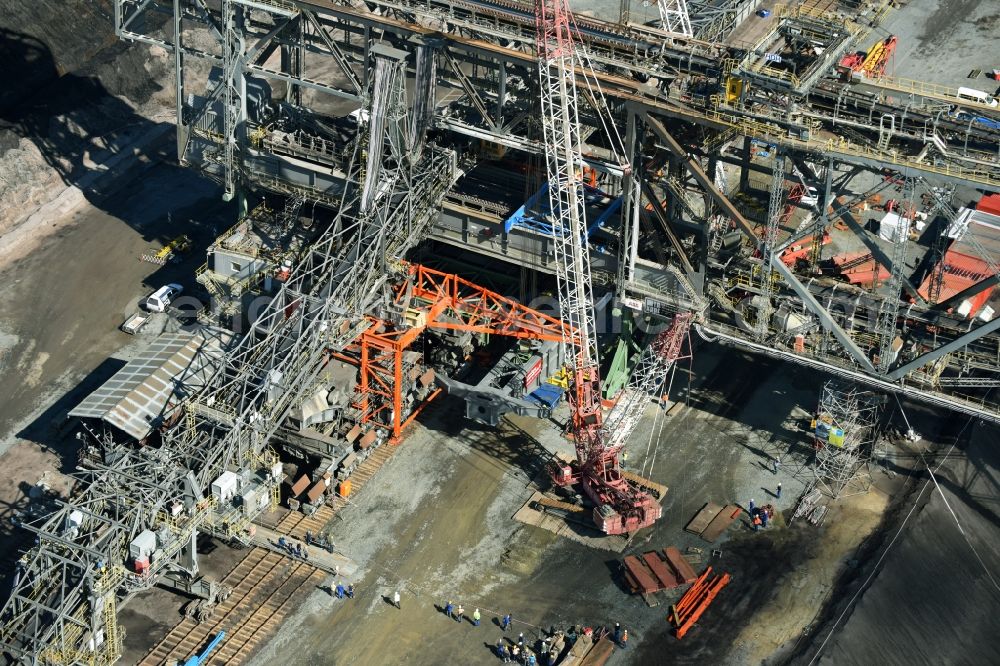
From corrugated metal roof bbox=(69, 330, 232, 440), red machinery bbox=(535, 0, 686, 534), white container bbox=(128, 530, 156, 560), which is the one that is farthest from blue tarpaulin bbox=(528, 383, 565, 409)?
white container bbox=(128, 530, 156, 560)

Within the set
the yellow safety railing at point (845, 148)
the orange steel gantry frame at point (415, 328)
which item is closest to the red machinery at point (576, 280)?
the orange steel gantry frame at point (415, 328)

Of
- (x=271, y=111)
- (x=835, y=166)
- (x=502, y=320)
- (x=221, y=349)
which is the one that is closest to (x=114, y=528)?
(x=221, y=349)

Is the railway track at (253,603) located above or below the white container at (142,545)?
below

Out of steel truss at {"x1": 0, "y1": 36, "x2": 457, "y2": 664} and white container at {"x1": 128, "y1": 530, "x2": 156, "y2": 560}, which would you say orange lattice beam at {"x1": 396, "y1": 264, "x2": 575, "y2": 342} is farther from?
white container at {"x1": 128, "y1": 530, "x2": 156, "y2": 560}

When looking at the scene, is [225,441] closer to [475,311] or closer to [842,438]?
[475,311]

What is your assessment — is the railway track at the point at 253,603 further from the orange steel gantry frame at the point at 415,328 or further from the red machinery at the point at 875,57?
the red machinery at the point at 875,57
